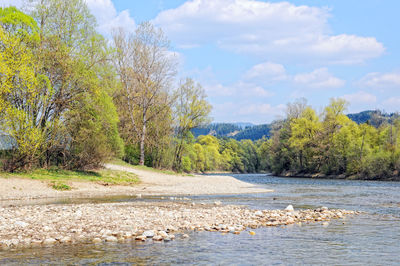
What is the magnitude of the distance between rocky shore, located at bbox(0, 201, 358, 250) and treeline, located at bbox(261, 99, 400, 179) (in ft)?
198

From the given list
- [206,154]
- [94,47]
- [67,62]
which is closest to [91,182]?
[67,62]

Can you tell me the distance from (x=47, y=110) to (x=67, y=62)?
453 cm

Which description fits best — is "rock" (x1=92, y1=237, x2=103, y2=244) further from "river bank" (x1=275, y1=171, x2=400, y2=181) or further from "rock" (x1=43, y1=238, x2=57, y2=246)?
"river bank" (x1=275, y1=171, x2=400, y2=181)

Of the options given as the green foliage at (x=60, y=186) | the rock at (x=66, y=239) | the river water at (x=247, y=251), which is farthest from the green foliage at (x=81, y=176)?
the river water at (x=247, y=251)

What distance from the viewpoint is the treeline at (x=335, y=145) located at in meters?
72.4

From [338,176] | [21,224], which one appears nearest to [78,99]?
[21,224]

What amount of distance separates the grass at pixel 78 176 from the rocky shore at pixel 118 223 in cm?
1130

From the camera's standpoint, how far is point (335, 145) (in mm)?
85188

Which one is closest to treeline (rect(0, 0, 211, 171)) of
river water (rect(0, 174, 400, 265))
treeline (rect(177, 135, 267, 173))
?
river water (rect(0, 174, 400, 265))

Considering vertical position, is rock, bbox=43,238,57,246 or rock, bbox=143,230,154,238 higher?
rock, bbox=143,230,154,238

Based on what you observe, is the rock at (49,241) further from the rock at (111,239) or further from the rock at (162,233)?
the rock at (162,233)

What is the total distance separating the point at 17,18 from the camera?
2877 centimetres

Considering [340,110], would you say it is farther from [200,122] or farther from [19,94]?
[19,94]

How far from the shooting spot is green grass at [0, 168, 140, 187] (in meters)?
27.8
